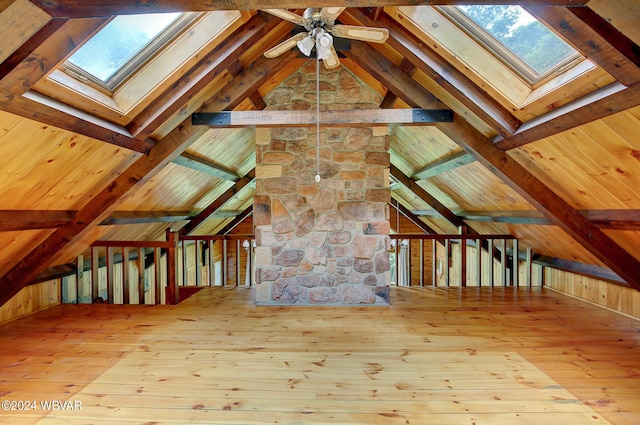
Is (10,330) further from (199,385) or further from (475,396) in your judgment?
(475,396)

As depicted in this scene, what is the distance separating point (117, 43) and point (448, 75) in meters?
2.73

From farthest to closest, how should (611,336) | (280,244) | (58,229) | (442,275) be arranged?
(442,275), (280,244), (58,229), (611,336)

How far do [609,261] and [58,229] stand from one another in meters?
5.81

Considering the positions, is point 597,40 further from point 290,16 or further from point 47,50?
point 47,50

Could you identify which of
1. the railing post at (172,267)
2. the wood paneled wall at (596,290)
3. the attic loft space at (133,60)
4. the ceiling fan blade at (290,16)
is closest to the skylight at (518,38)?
the ceiling fan blade at (290,16)

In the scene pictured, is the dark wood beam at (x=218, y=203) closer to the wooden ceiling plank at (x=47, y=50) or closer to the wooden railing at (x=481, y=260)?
the wooden railing at (x=481, y=260)

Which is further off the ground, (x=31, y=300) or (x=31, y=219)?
(x=31, y=219)

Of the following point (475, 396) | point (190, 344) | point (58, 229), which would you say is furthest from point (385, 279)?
point (58, 229)

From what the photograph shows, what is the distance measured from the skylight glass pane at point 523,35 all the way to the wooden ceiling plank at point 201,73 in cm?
181

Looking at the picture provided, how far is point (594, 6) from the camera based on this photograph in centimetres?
168

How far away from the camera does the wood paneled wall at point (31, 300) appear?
13.2 feet

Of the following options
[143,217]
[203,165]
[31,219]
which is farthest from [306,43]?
[143,217]

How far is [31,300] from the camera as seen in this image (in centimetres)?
436

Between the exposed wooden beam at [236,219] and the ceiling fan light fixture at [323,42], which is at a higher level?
the ceiling fan light fixture at [323,42]
